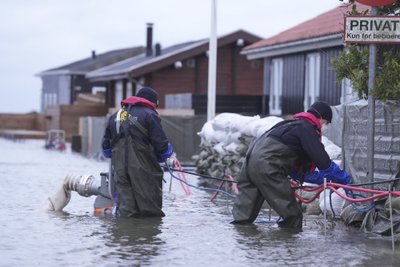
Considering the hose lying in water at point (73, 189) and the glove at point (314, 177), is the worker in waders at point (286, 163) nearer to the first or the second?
the glove at point (314, 177)

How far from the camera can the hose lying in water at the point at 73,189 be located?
45.3 feet

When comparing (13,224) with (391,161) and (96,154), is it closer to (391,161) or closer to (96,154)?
(391,161)

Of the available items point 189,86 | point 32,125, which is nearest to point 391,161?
point 189,86

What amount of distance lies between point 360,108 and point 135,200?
3.29m

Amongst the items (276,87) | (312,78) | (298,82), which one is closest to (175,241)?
(312,78)

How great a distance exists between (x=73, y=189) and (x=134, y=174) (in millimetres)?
1542

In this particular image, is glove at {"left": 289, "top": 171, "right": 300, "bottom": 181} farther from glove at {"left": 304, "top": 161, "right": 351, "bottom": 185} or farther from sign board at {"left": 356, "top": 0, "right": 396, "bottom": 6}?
sign board at {"left": 356, "top": 0, "right": 396, "bottom": 6}

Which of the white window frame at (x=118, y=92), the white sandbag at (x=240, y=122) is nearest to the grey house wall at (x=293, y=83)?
the white sandbag at (x=240, y=122)

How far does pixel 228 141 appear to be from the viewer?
21.1 metres

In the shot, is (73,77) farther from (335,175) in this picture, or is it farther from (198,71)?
(335,175)

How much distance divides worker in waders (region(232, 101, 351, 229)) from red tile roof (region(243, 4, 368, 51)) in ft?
36.9

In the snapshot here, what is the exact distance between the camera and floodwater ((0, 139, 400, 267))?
955cm

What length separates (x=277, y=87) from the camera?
31.0 meters

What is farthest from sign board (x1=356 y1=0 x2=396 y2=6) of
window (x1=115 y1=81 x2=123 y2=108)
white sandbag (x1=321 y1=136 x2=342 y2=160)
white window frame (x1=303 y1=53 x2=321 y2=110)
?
window (x1=115 y1=81 x2=123 y2=108)
